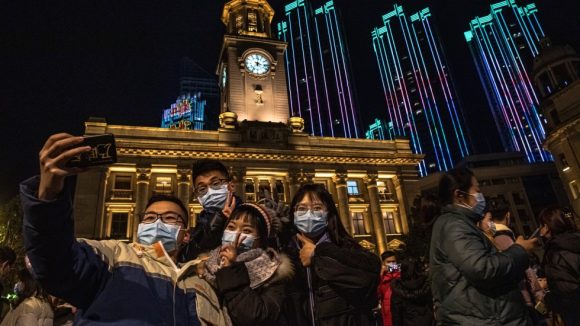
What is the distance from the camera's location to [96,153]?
184cm

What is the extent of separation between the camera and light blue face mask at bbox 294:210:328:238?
3.54m

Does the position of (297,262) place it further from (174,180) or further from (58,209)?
(174,180)

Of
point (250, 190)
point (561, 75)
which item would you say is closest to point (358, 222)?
point (250, 190)

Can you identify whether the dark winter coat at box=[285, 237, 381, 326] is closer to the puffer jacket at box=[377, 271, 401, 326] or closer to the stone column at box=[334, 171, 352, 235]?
the puffer jacket at box=[377, 271, 401, 326]

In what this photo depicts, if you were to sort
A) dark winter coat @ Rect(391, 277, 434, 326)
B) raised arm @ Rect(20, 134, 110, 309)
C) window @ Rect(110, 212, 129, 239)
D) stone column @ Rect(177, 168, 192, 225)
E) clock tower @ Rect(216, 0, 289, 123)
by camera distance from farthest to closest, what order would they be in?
clock tower @ Rect(216, 0, 289, 123)
stone column @ Rect(177, 168, 192, 225)
window @ Rect(110, 212, 129, 239)
dark winter coat @ Rect(391, 277, 434, 326)
raised arm @ Rect(20, 134, 110, 309)

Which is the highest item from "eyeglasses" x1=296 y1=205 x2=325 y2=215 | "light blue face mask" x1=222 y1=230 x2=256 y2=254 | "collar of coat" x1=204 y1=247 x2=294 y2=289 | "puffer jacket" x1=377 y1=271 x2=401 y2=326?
"eyeglasses" x1=296 y1=205 x2=325 y2=215

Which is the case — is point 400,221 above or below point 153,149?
below

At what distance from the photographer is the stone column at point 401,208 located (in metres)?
33.9

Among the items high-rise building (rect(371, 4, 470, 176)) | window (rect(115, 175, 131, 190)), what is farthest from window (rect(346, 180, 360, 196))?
high-rise building (rect(371, 4, 470, 176))

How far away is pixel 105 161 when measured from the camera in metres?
1.89

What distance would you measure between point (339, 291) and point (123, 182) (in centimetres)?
3173

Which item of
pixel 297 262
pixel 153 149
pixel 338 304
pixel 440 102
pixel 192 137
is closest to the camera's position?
pixel 338 304

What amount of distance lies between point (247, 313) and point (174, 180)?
3119 cm

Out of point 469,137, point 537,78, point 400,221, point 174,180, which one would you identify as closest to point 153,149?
point 174,180
